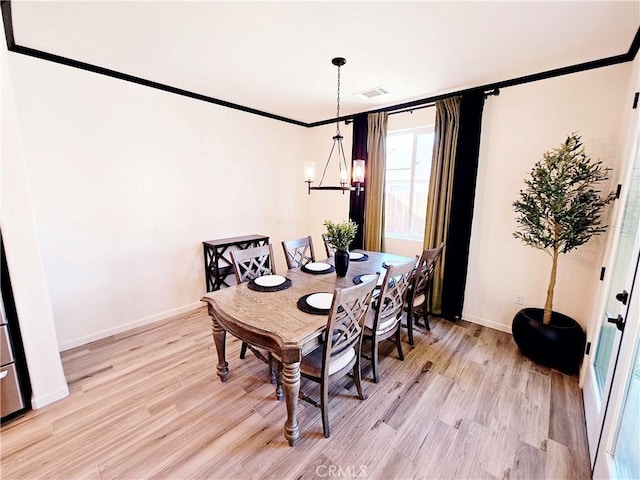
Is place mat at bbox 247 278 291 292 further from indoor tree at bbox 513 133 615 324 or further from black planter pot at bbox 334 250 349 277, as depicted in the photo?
indoor tree at bbox 513 133 615 324

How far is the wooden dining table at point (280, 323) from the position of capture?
5.25ft

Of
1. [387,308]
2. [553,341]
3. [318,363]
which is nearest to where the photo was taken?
[318,363]

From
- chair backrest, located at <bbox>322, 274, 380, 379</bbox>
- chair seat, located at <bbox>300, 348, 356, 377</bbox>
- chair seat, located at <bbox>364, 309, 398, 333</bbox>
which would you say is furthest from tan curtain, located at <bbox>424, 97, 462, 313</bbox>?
chair seat, located at <bbox>300, 348, 356, 377</bbox>

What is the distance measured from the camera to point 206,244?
12.0 feet

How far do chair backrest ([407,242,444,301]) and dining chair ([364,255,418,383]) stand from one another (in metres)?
0.33

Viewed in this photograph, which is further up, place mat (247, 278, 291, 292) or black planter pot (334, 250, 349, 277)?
black planter pot (334, 250, 349, 277)

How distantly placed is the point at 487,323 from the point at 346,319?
2439mm

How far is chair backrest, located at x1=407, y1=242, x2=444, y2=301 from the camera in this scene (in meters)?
2.61

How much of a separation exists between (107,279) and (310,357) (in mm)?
2481

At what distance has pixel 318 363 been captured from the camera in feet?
5.92

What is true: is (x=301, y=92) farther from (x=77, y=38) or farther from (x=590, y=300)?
(x=590, y=300)

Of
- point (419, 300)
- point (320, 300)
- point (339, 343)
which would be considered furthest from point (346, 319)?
point (419, 300)

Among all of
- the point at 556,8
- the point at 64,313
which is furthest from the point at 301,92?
the point at 64,313

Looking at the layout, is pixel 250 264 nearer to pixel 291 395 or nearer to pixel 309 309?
pixel 309 309
